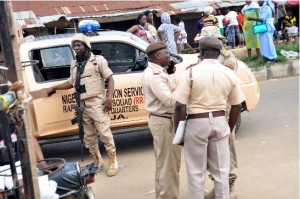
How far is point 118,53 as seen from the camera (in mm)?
6926

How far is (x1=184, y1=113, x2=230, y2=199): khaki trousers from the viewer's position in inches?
153

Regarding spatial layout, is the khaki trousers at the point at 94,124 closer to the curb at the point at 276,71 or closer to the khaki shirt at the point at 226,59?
the khaki shirt at the point at 226,59

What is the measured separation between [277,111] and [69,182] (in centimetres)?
559

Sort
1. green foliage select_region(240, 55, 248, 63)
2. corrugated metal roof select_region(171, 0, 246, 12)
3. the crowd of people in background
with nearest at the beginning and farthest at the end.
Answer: the crowd of people in background
green foliage select_region(240, 55, 248, 63)
corrugated metal roof select_region(171, 0, 246, 12)

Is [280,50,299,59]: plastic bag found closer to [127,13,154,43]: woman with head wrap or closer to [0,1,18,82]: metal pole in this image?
[127,13,154,43]: woman with head wrap

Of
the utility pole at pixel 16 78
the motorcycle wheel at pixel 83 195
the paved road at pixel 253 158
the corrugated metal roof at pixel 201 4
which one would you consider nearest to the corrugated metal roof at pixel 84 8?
the corrugated metal roof at pixel 201 4

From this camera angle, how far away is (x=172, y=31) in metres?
10.8

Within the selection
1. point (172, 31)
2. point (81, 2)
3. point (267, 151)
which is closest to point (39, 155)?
point (267, 151)

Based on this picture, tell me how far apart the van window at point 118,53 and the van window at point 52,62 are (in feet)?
1.37

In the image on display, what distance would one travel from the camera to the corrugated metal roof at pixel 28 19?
1418cm

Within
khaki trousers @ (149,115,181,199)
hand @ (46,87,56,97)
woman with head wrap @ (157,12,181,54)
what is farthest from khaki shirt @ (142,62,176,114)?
woman with head wrap @ (157,12,181,54)

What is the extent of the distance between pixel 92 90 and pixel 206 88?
230 centimetres

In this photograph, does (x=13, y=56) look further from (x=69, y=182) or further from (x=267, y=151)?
(x=267, y=151)

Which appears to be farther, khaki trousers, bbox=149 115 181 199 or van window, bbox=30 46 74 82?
van window, bbox=30 46 74 82
